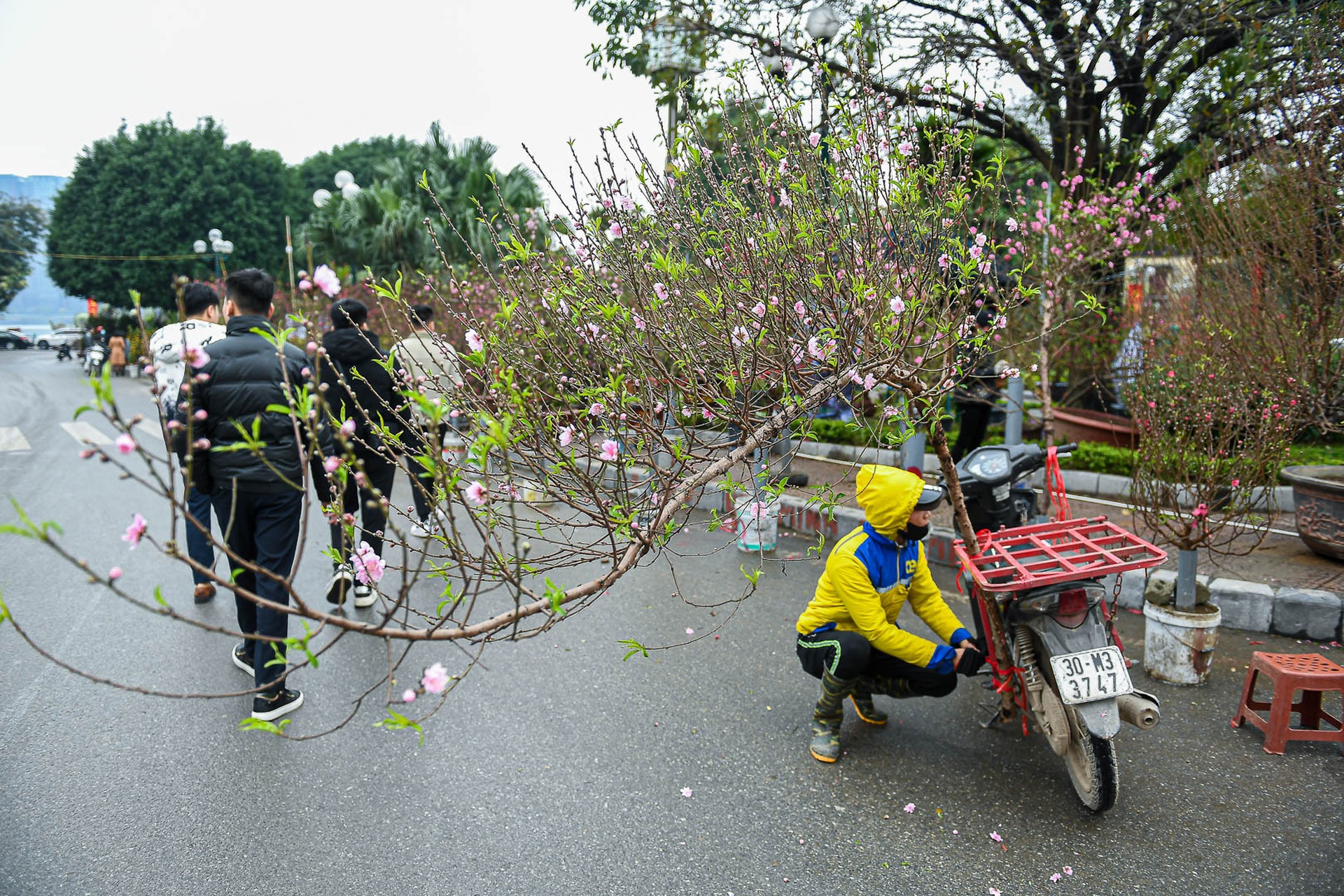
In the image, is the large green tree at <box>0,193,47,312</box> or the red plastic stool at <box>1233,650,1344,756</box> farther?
the large green tree at <box>0,193,47,312</box>

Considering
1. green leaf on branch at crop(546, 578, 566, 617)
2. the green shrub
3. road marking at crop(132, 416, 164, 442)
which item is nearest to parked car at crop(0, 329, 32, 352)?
road marking at crop(132, 416, 164, 442)

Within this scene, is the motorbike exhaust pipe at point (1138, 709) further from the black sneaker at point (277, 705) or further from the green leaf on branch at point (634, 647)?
the black sneaker at point (277, 705)

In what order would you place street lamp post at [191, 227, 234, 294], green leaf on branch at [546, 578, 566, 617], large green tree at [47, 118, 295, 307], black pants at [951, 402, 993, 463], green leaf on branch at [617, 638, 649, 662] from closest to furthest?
green leaf on branch at [546, 578, 566, 617] → green leaf on branch at [617, 638, 649, 662] → black pants at [951, 402, 993, 463] → street lamp post at [191, 227, 234, 294] → large green tree at [47, 118, 295, 307]

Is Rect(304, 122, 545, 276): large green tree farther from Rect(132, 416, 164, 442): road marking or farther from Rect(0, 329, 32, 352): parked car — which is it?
Rect(0, 329, 32, 352): parked car

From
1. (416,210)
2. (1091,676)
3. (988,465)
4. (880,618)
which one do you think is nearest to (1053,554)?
(1091,676)

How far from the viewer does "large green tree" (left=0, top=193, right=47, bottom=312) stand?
54000 mm

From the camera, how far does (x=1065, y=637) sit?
133 inches

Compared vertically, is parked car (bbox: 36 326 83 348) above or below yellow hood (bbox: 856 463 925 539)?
below

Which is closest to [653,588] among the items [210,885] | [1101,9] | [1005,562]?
[1005,562]

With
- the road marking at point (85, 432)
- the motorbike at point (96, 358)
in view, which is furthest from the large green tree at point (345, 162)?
the road marking at point (85, 432)

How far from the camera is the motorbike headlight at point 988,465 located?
14.3ft

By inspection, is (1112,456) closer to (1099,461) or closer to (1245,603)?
(1099,461)

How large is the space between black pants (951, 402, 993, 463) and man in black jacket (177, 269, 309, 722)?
6334 millimetres

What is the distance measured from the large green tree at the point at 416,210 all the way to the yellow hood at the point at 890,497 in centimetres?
1530
